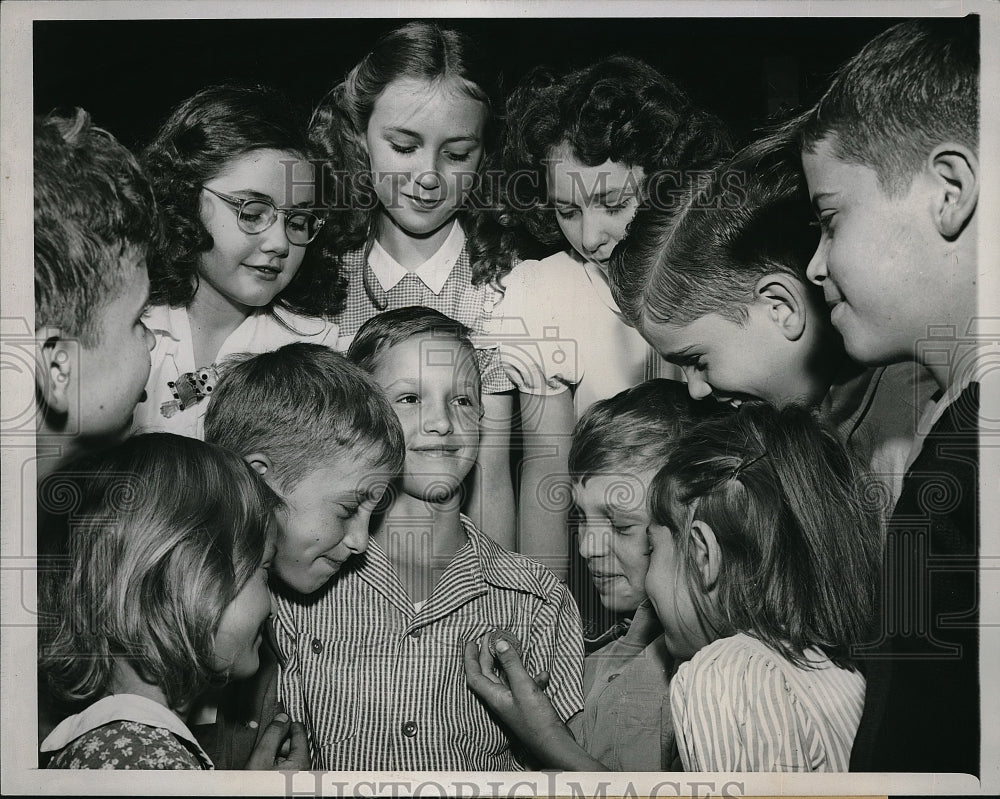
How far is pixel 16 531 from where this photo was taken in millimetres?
1835

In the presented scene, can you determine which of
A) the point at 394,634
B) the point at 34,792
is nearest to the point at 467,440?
the point at 394,634

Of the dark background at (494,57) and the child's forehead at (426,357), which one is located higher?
the dark background at (494,57)

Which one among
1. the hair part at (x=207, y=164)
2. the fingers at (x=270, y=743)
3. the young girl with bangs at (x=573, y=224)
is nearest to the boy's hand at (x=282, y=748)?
the fingers at (x=270, y=743)

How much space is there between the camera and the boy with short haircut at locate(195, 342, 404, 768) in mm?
1769

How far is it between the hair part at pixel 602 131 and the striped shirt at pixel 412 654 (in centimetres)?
68

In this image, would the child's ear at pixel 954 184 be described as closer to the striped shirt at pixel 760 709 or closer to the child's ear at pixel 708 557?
the child's ear at pixel 708 557

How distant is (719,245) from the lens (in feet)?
5.84

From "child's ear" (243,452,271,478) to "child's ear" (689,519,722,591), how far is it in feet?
2.89

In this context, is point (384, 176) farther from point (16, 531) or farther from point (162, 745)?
point (162, 745)

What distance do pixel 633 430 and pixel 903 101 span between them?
841 millimetres

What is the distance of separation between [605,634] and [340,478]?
24.8 inches

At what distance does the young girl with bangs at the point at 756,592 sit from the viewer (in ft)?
5.82

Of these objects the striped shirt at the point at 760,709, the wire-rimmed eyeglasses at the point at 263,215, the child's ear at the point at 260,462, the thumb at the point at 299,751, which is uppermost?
the wire-rimmed eyeglasses at the point at 263,215

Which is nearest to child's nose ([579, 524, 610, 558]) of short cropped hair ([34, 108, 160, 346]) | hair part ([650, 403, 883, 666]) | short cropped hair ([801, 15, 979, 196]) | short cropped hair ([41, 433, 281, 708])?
hair part ([650, 403, 883, 666])
